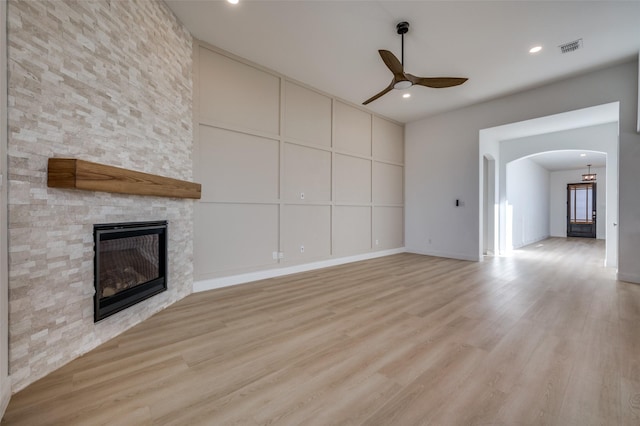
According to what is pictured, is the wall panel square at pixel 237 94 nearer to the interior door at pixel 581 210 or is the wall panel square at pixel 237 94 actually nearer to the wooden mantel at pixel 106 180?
the wooden mantel at pixel 106 180

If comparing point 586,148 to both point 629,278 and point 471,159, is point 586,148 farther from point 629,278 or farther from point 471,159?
point 629,278

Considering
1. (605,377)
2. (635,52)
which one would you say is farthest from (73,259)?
(635,52)

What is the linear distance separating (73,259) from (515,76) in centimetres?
655

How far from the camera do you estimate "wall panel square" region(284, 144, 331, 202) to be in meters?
4.90

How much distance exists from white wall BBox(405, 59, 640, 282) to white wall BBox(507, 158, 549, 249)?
8.22ft

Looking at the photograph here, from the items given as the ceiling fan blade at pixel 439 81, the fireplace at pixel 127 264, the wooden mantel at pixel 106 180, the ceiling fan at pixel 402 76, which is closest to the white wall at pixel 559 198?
the ceiling fan blade at pixel 439 81

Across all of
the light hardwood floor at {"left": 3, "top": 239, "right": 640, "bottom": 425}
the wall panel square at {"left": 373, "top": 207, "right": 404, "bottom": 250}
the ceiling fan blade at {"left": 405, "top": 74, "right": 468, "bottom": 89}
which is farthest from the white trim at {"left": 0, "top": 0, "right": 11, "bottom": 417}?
the wall panel square at {"left": 373, "top": 207, "right": 404, "bottom": 250}

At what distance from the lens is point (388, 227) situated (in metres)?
7.00

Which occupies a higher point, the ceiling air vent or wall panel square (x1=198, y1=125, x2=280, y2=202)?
the ceiling air vent

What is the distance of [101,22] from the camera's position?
7.70 ft

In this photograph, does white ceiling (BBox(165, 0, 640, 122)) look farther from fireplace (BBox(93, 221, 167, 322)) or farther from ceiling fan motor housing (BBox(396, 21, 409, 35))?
fireplace (BBox(93, 221, 167, 322))

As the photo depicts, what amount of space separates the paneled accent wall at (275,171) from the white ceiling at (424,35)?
1.47ft

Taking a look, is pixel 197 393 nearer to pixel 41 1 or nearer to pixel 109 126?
pixel 109 126

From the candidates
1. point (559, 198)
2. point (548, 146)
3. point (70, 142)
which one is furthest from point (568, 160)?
point (70, 142)
